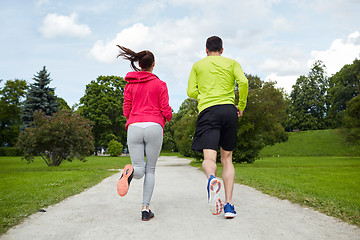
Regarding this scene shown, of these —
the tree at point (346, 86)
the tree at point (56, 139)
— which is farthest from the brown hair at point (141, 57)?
the tree at point (346, 86)

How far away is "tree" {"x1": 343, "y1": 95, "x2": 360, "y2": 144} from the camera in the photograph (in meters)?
23.6

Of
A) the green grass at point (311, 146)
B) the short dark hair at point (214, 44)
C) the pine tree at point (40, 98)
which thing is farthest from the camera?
the green grass at point (311, 146)

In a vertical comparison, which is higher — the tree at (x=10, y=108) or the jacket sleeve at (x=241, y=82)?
the tree at (x=10, y=108)

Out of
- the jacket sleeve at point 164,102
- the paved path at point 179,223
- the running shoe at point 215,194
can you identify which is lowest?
the paved path at point 179,223

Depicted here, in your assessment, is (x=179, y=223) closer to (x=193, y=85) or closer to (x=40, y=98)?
(x=193, y=85)

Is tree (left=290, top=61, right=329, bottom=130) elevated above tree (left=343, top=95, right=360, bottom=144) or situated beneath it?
elevated above

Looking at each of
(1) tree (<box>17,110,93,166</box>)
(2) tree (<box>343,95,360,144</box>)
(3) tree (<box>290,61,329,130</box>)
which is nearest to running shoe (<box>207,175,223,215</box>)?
(1) tree (<box>17,110,93,166</box>)

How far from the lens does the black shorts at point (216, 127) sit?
138 inches

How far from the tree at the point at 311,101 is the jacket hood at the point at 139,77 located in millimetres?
63332

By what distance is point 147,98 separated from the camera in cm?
374

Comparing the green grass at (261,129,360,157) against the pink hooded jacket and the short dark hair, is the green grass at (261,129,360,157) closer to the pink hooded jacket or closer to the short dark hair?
the short dark hair

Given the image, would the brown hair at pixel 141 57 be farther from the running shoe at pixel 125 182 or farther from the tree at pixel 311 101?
the tree at pixel 311 101

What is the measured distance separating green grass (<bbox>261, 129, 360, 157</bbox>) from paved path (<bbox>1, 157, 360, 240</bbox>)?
39.3 m

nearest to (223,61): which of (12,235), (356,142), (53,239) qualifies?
(53,239)
